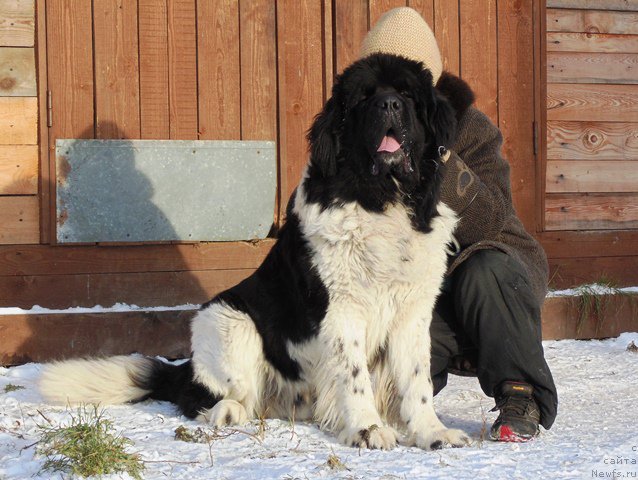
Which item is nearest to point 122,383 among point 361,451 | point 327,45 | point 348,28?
point 361,451

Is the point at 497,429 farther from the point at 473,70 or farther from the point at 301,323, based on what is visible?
the point at 473,70

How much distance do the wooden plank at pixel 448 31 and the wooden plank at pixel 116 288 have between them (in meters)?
1.90

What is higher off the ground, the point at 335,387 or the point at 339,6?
the point at 339,6

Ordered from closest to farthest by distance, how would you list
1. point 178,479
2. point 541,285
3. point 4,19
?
point 178,479, point 541,285, point 4,19

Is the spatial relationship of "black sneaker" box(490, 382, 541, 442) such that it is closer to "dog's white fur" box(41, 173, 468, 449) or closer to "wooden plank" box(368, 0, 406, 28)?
"dog's white fur" box(41, 173, 468, 449)

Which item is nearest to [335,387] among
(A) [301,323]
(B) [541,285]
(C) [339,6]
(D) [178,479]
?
(A) [301,323]

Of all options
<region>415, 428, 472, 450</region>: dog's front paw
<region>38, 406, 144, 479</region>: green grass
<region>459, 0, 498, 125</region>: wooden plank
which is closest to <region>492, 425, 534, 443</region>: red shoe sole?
<region>415, 428, 472, 450</region>: dog's front paw

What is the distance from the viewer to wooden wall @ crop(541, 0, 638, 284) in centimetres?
583

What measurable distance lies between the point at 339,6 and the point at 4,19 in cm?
199

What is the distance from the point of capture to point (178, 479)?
240 centimetres

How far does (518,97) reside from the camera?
223 inches

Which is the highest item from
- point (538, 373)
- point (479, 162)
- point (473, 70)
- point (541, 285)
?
point (473, 70)

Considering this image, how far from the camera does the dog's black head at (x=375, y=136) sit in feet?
9.86

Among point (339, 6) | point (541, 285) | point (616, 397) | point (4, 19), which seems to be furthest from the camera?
point (339, 6)
